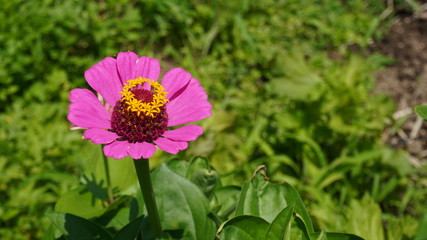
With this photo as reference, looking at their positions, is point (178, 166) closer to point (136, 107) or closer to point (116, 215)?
point (116, 215)

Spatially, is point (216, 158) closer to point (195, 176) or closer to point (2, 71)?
point (195, 176)

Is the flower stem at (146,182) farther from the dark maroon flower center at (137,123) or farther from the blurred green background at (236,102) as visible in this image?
the blurred green background at (236,102)

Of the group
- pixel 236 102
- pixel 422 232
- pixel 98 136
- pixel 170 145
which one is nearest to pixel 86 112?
pixel 98 136

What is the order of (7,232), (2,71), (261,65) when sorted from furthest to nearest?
(261,65), (2,71), (7,232)

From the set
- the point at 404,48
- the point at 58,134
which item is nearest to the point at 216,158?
the point at 58,134

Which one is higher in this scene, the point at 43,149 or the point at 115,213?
the point at 115,213
